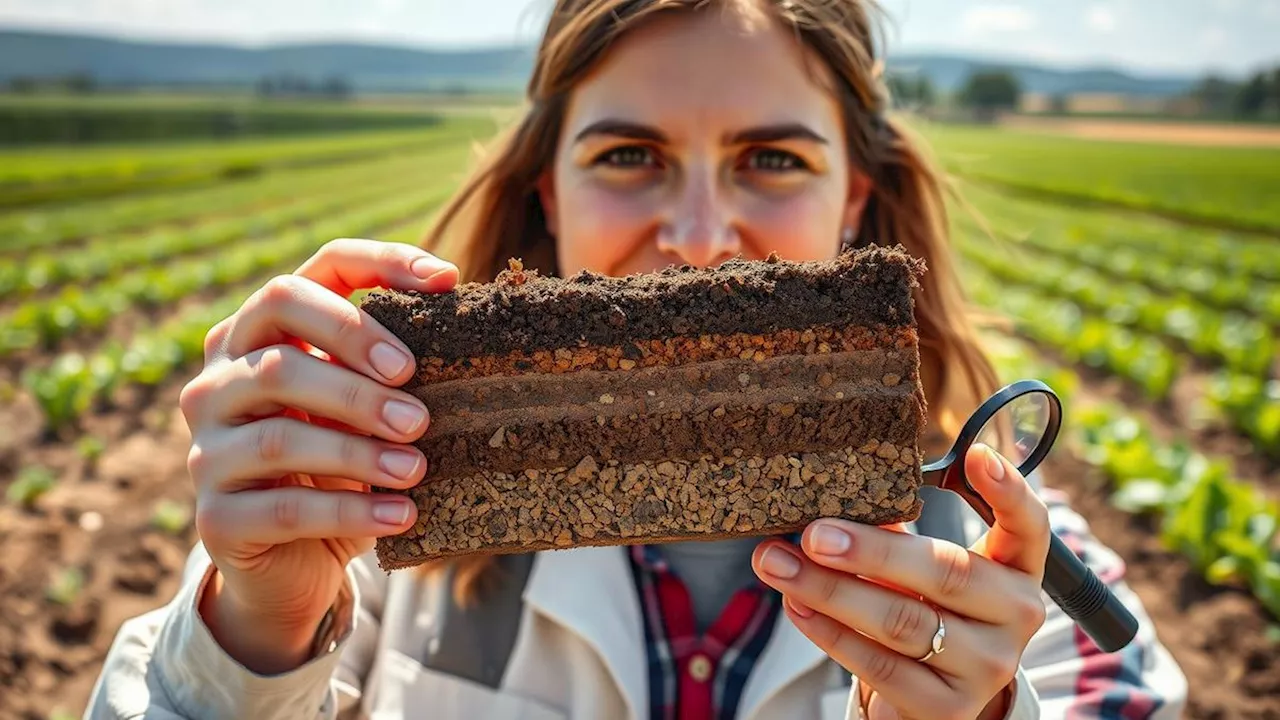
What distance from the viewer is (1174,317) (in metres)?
10.3

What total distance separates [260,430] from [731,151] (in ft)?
3.99

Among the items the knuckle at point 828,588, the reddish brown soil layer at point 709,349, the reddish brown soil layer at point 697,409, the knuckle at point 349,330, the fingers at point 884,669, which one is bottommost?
the fingers at point 884,669

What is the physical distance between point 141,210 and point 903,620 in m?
30.9

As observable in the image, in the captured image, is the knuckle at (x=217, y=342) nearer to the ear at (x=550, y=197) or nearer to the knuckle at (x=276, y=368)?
the knuckle at (x=276, y=368)

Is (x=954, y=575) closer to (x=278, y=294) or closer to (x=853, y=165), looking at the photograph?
(x=278, y=294)

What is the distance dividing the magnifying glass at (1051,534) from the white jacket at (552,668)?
345 mm

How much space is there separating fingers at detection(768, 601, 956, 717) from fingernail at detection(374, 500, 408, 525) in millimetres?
668

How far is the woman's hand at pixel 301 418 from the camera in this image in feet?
4.60

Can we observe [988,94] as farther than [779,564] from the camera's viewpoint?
Yes

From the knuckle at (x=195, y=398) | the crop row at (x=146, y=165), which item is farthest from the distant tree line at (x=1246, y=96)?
the knuckle at (x=195, y=398)

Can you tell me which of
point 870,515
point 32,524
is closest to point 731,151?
point 870,515

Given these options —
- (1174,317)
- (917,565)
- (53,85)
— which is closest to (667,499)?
(917,565)

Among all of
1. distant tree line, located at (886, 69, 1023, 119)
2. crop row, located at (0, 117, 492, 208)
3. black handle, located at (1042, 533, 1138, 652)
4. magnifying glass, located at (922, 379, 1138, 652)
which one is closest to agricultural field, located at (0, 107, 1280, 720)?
magnifying glass, located at (922, 379, 1138, 652)

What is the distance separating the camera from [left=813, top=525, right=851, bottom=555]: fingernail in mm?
1342
